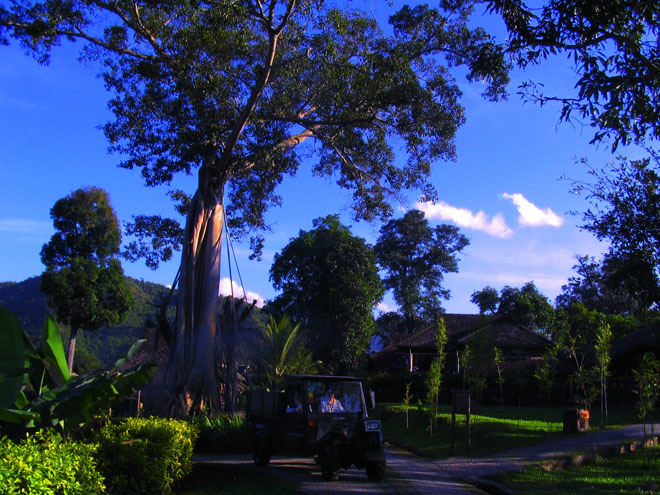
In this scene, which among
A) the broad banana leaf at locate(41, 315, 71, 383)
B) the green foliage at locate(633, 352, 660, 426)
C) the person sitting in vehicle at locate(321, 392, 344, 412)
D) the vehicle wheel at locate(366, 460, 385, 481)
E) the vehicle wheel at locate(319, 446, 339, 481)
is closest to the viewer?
the broad banana leaf at locate(41, 315, 71, 383)

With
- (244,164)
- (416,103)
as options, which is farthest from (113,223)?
(416,103)

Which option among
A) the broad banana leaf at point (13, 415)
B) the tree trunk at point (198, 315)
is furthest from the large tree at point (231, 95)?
the broad banana leaf at point (13, 415)

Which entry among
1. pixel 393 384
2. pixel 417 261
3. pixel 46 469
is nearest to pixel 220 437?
pixel 46 469

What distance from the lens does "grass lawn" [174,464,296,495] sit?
29.1 ft

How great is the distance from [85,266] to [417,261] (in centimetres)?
2546

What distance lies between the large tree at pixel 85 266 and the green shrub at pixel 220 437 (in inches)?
891

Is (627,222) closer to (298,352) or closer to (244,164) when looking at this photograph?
(244,164)

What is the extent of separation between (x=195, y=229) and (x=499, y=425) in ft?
32.2

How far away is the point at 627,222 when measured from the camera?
39.6 feet

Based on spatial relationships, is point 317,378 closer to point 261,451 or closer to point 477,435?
point 261,451

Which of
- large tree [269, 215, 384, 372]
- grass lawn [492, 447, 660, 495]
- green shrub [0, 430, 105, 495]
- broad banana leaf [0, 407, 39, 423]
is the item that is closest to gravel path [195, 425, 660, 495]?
grass lawn [492, 447, 660, 495]

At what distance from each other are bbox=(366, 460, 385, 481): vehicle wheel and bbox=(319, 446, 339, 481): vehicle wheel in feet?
2.07

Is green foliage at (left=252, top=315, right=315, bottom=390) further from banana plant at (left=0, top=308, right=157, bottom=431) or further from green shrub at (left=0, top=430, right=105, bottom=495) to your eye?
green shrub at (left=0, top=430, right=105, bottom=495)

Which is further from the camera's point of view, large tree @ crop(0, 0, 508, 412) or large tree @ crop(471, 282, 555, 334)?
large tree @ crop(471, 282, 555, 334)
